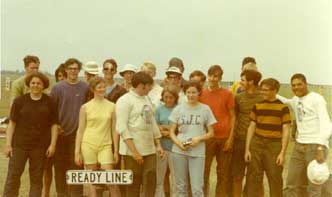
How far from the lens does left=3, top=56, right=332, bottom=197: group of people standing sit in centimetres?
518

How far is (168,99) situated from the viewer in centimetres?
557

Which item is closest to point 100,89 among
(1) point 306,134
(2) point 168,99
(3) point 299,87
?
(2) point 168,99

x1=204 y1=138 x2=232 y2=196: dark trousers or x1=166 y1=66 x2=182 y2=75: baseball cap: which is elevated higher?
x1=166 y1=66 x2=182 y2=75: baseball cap

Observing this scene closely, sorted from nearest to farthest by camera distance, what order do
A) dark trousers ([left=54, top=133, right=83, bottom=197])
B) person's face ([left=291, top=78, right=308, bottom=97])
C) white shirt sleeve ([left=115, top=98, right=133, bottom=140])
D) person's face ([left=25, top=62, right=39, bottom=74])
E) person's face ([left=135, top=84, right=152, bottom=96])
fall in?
white shirt sleeve ([left=115, top=98, right=133, bottom=140]), person's face ([left=135, top=84, right=152, bottom=96]), person's face ([left=291, top=78, right=308, bottom=97]), dark trousers ([left=54, top=133, right=83, bottom=197]), person's face ([left=25, top=62, right=39, bottom=74])

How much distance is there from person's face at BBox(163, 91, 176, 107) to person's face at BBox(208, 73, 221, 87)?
18.9 inches

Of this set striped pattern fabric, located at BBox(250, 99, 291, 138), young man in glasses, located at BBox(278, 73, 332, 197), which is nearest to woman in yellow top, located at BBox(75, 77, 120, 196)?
striped pattern fabric, located at BBox(250, 99, 291, 138)

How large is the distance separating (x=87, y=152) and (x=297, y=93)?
7.98 feet

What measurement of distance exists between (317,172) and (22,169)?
3.17 meters

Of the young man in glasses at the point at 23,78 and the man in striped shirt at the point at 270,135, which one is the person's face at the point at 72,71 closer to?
the young man in glasses at the point at 23,78

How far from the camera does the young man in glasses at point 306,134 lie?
5.39 meters

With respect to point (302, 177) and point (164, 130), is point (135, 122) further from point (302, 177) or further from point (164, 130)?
point (302, 177)

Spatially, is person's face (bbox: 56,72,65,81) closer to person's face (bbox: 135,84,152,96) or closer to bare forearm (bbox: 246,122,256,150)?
person's face (bbox: 135,84,152,96)

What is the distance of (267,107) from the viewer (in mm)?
5492

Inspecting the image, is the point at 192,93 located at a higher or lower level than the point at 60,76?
lower
